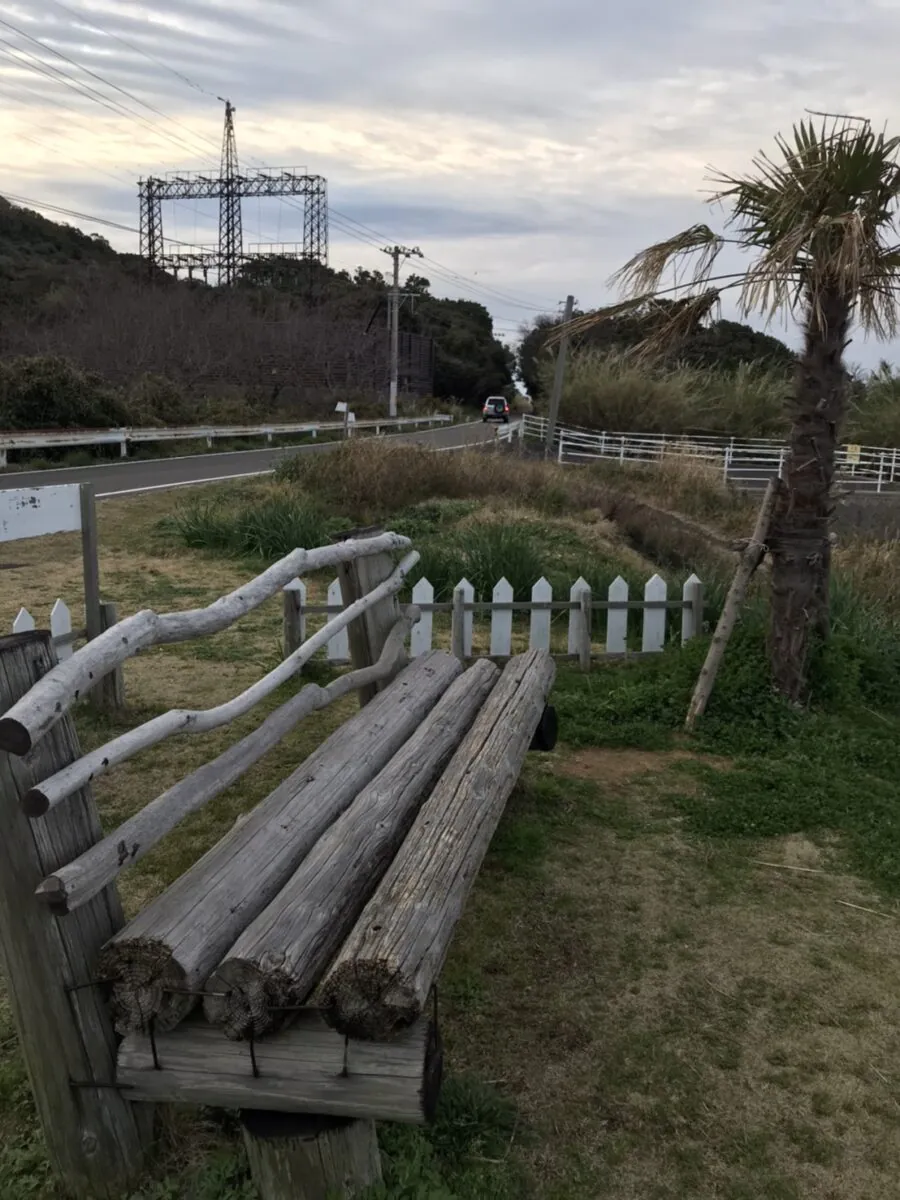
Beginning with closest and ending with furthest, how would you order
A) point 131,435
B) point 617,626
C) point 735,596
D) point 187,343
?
point 735,596, point 617,626, point 131,435, point 187,343

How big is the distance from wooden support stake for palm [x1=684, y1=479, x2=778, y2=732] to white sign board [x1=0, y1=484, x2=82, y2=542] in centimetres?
365

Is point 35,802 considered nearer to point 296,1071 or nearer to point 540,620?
point 296,1071

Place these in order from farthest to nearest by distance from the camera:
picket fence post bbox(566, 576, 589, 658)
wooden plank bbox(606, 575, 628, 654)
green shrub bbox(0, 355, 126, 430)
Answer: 1. green shrub bbox(0, 355, 126, 430)
2. wooden plank bbox(606, 575, 628, 654)
3. picket fence post bbox(566, 576, 589, 658)

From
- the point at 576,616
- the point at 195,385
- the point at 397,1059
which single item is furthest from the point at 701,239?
the point at 195,385

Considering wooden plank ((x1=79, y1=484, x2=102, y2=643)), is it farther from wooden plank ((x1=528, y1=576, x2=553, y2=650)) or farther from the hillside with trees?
the hillside with trees

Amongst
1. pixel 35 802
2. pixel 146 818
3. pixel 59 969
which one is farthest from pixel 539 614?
pixel 35 802

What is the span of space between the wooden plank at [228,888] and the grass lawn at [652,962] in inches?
22.4

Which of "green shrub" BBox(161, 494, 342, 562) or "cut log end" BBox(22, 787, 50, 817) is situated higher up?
"cut log end" BBox(22, 787, 50, 817)

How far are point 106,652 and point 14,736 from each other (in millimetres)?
385

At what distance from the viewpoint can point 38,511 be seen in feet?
15.7

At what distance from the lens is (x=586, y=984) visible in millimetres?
3211

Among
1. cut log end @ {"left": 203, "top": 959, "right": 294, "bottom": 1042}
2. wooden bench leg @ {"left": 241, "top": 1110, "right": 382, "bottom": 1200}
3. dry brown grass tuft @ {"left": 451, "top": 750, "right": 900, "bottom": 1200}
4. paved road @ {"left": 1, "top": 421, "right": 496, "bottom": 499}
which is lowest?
dry brown grass tuft @ {"left": 451, "top": 750, "right": 900, "bottom": 1200}

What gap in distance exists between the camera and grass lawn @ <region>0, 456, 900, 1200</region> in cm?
241

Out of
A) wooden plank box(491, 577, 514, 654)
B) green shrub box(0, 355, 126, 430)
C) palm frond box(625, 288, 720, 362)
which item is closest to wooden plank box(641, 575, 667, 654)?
wooden plank box(491, 577, 514, 654)
